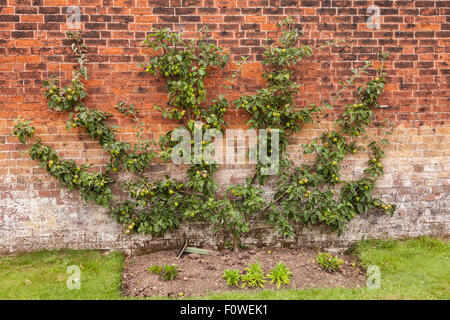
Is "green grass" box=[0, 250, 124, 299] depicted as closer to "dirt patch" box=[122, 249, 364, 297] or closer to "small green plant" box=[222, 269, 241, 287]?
"dirt patch" box=[122, 249, 364, 297]

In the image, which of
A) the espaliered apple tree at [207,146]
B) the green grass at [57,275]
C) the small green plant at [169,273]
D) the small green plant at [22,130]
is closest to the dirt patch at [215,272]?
the small green plant at [169,273]

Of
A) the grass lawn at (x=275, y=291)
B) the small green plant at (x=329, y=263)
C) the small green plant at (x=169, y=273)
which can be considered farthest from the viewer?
the small green plant at (x=329, y=263)

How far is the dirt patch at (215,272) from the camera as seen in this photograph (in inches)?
141

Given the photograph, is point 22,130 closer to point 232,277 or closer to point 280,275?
point 232,277

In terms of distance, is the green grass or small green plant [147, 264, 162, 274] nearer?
the green grass

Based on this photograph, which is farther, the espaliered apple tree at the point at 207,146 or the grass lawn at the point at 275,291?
the espaliered apple tree at the point at 207,146

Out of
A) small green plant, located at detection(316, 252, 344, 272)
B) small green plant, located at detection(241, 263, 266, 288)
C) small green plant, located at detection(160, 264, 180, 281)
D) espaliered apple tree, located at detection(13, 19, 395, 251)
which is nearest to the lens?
small green plant, located at detection(241, 263, 266, 288)

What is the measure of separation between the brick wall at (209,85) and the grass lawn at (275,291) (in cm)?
21

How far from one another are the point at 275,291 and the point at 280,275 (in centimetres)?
18

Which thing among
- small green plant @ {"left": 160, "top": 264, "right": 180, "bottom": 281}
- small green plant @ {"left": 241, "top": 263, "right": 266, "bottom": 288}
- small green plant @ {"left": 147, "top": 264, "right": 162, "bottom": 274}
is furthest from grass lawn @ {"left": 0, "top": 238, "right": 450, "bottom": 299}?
small green plant @ {"left": 160, "top": 264, "right": 180, "bottom": 281}

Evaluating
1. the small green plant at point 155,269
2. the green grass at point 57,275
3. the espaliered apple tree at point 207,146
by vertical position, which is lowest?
the green grass at point 57,275

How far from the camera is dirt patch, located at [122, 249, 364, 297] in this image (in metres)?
3.59

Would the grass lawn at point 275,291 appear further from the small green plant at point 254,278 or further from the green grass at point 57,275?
the small green plant at point 254,278

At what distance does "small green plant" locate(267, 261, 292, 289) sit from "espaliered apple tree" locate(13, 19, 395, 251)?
0.56 metres
